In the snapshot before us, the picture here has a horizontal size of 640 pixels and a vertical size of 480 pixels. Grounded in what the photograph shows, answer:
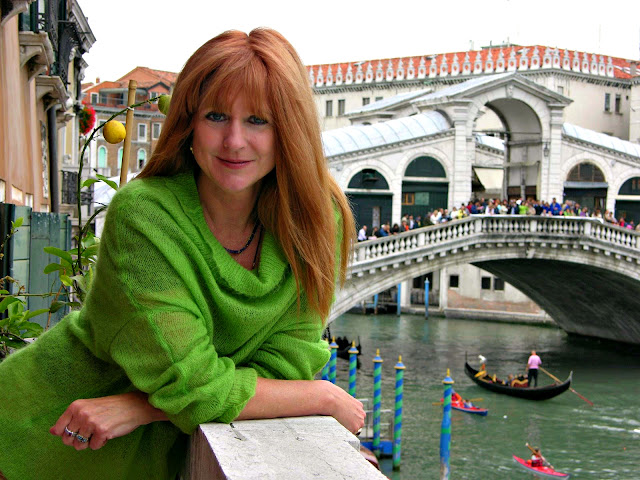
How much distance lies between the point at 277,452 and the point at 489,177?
80.8ft

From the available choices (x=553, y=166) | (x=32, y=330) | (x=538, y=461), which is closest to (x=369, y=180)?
(x=553, y=166)

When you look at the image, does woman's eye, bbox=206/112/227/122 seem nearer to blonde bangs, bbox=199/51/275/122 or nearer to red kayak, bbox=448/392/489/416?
blonde bangs, bbox=199/51/275/122

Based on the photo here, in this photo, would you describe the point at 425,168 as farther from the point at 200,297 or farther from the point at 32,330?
the point at 200,297

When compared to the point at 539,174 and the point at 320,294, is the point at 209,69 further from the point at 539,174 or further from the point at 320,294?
the point at 539,174

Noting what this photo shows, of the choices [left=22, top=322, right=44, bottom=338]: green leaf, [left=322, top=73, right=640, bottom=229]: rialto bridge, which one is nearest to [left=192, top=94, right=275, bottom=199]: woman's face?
[left=22, top=322, right=44, bottom=338]: green leaf

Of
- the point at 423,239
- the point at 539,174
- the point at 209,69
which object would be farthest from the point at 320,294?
the point at 539,174

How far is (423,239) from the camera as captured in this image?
64.2ft

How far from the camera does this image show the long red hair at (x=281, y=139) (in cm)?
147

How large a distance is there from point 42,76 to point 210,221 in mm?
8117

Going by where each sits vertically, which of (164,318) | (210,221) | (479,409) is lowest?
(479,409)

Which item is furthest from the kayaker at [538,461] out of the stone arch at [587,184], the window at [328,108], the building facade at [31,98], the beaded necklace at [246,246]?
the window at [328,108]

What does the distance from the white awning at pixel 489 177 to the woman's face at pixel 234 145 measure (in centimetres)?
2419

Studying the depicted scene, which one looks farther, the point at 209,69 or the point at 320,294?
the point at 320,294

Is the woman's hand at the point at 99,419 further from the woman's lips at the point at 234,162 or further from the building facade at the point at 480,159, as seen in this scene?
the building facade at the point at 480,159
